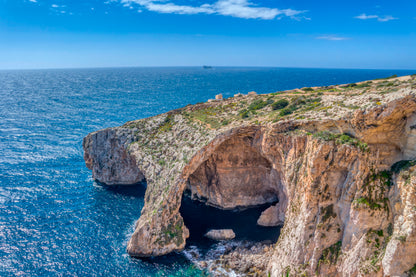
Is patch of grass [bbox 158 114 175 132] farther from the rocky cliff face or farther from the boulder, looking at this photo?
the boulder

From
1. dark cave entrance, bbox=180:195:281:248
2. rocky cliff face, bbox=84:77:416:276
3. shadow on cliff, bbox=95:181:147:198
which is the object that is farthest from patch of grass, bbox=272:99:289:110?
shadow on cliff, bbox=95:181:147:198

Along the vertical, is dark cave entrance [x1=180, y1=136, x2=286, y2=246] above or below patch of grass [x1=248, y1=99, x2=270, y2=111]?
below

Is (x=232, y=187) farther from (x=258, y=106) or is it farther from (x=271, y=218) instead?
(x=258, y=106)

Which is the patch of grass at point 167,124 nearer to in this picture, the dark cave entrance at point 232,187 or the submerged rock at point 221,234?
the dark cave entrance at point 232,187

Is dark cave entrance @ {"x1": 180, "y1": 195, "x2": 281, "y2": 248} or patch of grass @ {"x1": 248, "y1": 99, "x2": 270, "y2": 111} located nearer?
dark cave entrance @ {"x1": 180, "y1": 195, "x2": 281, "y2": 248}

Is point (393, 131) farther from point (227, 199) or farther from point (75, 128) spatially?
point (75, 128)
